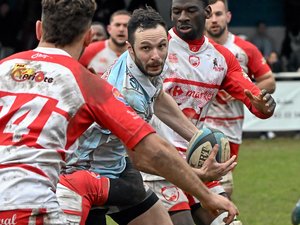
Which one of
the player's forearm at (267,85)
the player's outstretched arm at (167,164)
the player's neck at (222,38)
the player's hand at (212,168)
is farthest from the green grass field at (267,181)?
the player's outstretched arm at (167,164)

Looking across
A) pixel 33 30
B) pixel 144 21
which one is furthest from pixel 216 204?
pixel 33 30

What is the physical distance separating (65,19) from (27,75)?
34 cm

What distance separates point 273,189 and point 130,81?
Result: 6950mm

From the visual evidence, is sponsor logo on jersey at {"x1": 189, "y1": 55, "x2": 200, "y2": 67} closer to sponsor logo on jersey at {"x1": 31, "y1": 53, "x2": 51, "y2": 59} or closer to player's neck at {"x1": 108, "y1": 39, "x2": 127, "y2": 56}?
sponsor logo on jersey at {"x1": 31, "y1": 53, "x2": 51, "y2": 59}

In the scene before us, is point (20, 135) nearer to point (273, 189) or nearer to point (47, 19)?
point (47, 19)

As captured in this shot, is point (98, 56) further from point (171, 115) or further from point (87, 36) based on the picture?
point (87, 36)

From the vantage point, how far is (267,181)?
45.7 feet

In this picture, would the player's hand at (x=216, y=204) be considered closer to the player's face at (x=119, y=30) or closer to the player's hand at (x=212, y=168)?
the player's hand at (x=212, y=168)

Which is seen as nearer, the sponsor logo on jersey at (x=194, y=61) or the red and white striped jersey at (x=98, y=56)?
the sponsor logo on jersey at (x=194, y=61)

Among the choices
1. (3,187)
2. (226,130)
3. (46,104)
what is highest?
(46,104)

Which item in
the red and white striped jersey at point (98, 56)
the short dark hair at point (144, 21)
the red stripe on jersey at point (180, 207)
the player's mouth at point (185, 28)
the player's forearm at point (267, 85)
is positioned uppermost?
the short dark hair at point (144, 21)

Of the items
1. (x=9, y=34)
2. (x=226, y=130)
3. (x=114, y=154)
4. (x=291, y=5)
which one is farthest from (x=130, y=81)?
(x=291, y=5)

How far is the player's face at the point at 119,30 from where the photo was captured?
12875 millimetres

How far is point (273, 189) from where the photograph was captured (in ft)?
43.3
